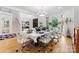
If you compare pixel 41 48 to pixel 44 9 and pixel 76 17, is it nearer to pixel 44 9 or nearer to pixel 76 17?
pixel 44 9

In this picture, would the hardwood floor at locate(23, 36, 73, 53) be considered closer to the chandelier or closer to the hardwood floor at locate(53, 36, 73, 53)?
the hardwood floor at locate(53, 36, 73, 53)

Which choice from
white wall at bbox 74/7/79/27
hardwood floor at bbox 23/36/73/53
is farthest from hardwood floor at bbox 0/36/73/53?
white wall at bbox 74/7/79/27

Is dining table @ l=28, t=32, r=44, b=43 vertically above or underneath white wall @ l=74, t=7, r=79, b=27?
underneath

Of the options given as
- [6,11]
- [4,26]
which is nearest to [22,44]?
[4,26]

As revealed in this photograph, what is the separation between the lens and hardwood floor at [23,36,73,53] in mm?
3225

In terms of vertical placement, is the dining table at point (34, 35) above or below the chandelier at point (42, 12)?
Result: below

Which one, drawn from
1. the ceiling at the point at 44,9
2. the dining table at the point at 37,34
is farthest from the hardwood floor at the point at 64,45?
the ceiling at the point at 44,9

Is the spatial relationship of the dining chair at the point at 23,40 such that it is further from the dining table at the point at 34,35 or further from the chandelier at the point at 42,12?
the chandelier at the point at 42,12

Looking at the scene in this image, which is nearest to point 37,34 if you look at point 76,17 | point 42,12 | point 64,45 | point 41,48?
point 41,48

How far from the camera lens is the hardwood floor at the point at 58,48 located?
3225 mm

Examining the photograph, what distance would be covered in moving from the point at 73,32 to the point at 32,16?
3.34 feet

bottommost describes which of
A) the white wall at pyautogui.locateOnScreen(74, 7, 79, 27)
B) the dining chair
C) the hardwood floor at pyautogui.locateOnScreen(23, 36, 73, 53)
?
the hardwood floor at pyautogui.locateOnScreen(23, 36, 73, 53)

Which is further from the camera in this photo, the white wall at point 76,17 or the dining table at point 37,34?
the dining table at point 37,34
